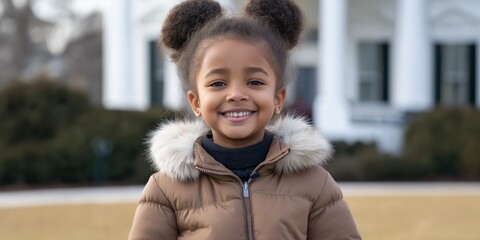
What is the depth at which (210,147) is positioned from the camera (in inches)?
125

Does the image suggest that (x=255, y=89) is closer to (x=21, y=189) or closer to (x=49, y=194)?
(x=49, y=194)

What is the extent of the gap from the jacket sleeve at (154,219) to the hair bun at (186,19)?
0.57 meters

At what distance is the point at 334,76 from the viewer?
22.5 metres

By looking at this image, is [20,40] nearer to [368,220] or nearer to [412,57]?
[412,57]

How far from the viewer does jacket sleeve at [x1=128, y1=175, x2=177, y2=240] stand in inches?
119

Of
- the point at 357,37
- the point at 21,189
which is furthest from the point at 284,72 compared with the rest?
the point at 357,37

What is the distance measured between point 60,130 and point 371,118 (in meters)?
8.26

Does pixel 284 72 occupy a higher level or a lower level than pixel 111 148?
higher

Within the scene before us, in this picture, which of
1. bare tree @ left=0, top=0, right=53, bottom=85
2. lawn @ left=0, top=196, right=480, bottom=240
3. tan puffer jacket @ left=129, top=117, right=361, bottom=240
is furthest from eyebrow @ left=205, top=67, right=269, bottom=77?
bare tree @ left=0, top=0, right=53, bottom=85

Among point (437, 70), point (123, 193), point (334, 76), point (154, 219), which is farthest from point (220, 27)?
point (437, 70)

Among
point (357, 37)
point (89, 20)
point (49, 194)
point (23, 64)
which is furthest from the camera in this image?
point (89, 20)

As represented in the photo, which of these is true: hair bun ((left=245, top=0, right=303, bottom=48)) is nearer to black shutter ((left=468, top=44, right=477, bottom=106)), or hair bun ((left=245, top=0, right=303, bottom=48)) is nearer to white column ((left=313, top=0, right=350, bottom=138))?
white column ((left=313, top=0, right=350, bottom=138))

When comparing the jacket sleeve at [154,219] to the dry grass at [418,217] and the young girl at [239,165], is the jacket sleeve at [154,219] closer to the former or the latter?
the young girl at [239,165]

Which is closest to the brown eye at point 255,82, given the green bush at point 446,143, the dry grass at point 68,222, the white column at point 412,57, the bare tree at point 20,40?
the dry grass at point 68,222
